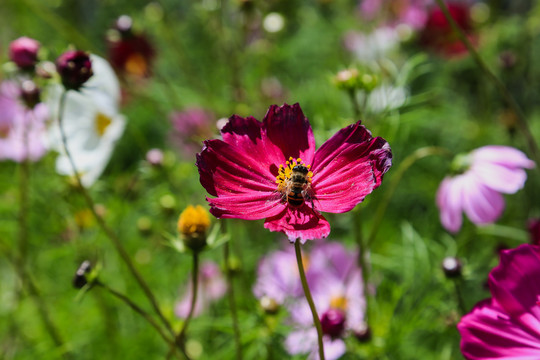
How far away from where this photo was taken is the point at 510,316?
1.46ft

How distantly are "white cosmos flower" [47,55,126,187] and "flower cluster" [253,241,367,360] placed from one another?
32cm

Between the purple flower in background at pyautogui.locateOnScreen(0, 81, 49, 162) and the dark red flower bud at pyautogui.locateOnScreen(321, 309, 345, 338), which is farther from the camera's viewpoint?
the purple flower in background at pyautogui.locateOnScreen(0, 81, 49, 162)

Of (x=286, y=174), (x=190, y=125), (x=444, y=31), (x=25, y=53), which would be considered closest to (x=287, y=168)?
(x=286, y=174)

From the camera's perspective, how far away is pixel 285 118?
504 millimetres

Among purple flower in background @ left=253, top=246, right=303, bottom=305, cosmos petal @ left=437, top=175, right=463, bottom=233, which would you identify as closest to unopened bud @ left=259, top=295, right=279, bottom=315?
purple flower in background @ left=253, top=246, right=303, bottom=305

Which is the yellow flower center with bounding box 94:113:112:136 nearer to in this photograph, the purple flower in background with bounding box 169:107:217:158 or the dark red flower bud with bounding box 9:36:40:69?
the purple flower in background with bounding box 169:107:217:158

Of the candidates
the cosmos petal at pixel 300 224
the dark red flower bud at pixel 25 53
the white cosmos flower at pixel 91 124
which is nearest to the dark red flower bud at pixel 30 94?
the dark red flower bud at pixel 25 53

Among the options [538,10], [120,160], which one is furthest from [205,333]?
[538,10]

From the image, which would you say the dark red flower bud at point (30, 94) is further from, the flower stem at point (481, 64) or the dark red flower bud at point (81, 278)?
the flower stem at point (481, 64)

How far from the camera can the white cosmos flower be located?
0.91 meters

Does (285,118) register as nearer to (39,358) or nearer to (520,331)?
(520,331)

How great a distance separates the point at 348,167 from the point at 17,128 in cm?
77

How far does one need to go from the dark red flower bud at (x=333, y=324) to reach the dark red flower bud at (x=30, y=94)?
1.37 feet

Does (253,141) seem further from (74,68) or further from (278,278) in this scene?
(278,278)
